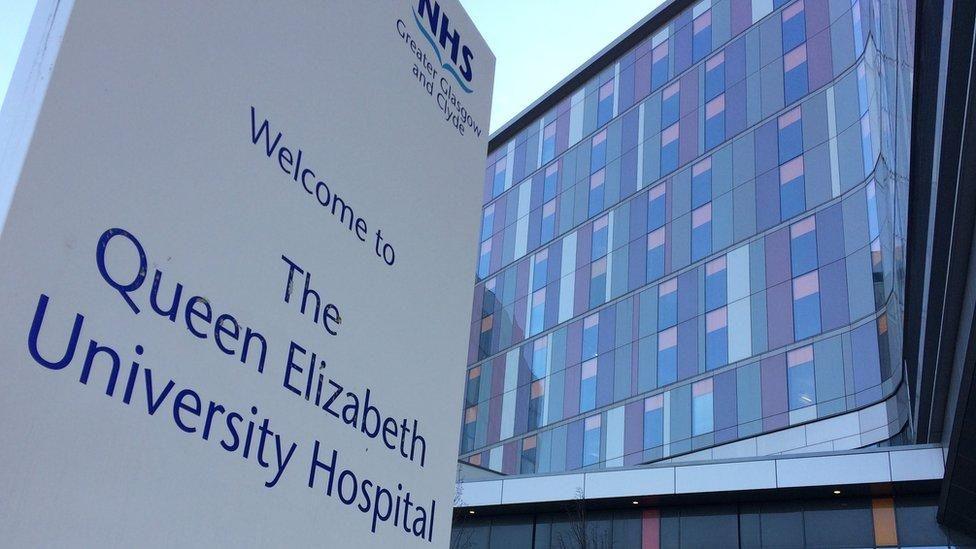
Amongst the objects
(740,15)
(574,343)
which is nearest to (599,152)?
(740,15)

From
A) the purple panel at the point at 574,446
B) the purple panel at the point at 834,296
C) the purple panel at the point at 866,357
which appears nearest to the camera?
the purple panel at the point at 866,357

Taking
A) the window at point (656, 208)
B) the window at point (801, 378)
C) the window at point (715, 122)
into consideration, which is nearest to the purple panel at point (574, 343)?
the window at point (656, 208)

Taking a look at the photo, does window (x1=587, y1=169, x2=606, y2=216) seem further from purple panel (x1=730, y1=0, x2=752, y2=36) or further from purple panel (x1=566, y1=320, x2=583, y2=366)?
purple panel (x1=730, y1=0, x2=752, y2=36)

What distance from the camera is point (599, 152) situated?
4906 centimetres

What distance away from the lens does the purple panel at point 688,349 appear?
124 ft

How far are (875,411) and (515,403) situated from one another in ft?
65.1

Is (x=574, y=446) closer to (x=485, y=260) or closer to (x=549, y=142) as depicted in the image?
(x=485, y=260)

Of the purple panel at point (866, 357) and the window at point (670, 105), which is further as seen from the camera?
the window at point (670, 105)

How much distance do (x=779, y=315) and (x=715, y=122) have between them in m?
11.0

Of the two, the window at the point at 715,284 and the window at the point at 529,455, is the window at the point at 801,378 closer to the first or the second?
the window at the point at 715,284

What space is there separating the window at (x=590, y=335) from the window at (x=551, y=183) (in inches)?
362

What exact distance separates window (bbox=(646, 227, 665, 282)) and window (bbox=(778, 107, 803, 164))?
643cm

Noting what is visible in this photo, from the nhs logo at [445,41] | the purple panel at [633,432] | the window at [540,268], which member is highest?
the window at [540,268]

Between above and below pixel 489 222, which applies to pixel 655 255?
below
